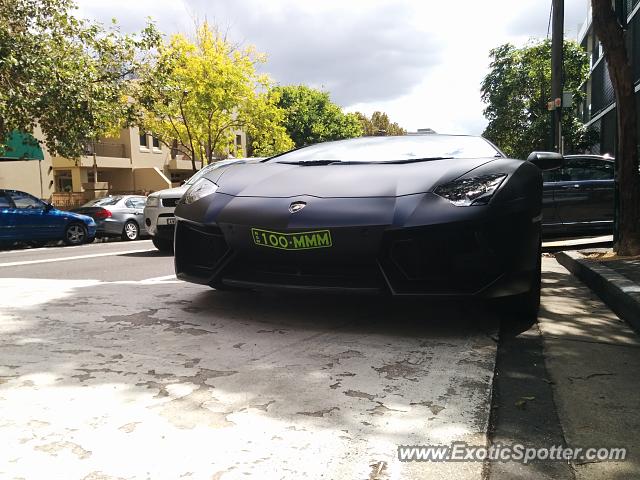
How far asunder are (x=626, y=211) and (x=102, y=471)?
252 inches

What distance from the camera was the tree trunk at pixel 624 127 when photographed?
6516 mm

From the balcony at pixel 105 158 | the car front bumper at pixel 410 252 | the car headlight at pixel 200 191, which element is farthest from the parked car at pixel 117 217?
the balcony at pixel 105 158

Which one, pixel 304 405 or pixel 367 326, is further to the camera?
pixel 367 326

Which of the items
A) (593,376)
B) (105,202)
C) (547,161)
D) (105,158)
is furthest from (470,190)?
(105,158)

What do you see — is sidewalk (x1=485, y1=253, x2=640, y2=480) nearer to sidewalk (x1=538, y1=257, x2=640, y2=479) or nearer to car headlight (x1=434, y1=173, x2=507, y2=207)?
sidewalk (x1=538, y1=257, x2=640, y2=479)

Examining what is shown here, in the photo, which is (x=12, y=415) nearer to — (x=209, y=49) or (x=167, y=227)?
(x=167, y=227)

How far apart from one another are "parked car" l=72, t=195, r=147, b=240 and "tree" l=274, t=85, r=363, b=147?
38961 millimetres

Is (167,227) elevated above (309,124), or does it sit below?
below

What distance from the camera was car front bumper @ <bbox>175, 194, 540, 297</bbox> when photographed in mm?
3131

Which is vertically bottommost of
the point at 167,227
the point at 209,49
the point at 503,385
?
the point at 503,385

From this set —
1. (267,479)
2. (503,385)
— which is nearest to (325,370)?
(503,385)

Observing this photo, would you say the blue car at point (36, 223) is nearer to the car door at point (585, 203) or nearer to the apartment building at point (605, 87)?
the car door at point (585, 203)

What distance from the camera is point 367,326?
11.6 feet

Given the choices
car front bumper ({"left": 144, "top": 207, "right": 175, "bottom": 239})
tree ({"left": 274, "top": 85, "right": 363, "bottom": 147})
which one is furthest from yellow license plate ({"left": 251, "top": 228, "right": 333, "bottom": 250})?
tree ({"left": 274, "top": 85, "right": 363, "bottom": 147})
